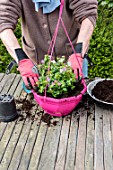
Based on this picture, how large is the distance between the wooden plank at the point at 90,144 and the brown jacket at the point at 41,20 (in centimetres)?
57

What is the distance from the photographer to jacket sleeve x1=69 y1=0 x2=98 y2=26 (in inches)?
72.7

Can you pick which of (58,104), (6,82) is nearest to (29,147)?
(58,104)

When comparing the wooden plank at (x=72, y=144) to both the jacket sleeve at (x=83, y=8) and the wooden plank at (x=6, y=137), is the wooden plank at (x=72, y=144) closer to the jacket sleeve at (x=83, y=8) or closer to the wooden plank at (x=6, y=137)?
the wooden plank at (x=6, y=137)

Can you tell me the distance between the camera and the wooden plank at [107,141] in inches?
53.2

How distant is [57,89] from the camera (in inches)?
61.8

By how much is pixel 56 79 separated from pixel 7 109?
298 millimetres

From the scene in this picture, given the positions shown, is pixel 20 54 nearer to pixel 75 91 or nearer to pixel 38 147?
pixel 75 91

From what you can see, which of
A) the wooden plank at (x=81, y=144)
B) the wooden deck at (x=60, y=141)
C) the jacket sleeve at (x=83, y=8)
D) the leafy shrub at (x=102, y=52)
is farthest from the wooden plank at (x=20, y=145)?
the leafy shrub at (x=102, y=52)

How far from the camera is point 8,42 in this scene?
1.78m

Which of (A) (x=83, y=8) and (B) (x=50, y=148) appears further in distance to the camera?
(A) (x=83, y=8)

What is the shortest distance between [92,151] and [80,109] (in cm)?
35

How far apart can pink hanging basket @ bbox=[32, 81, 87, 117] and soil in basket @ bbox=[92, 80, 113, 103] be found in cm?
18

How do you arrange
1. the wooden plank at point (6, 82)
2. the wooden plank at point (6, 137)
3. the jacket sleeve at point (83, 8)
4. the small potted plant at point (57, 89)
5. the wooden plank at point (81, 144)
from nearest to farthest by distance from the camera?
the wooden plank at point (81, 144)
the wooden plank at point (6, 137)
the small potted plant at point (57, 89)
the jacket sleeve at point (83, 8)
the wooden plank at point (6, 82)

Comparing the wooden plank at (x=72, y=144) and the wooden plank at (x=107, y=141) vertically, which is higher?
the wooden plank at (x=72, y=144)
